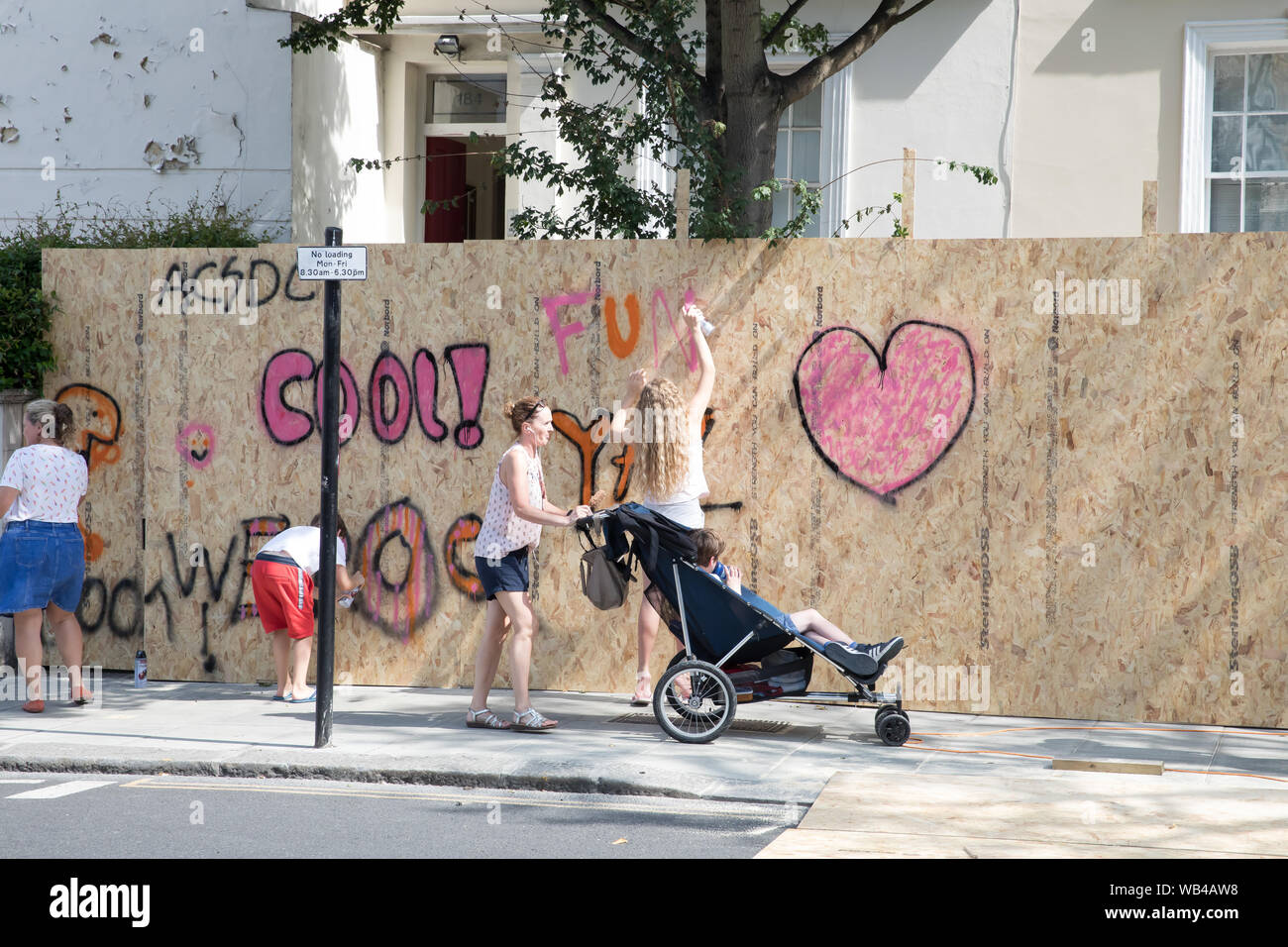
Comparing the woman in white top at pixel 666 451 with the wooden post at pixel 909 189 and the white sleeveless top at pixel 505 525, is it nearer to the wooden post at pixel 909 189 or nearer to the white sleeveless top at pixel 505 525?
the white sleeveless top at pixel 505 525

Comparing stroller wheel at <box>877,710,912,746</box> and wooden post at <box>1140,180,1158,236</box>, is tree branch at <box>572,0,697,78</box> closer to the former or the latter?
wooden post at <box>1140,180,1158,236</box>

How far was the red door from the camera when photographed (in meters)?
15.3

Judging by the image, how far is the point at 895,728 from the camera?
7523 millimetres

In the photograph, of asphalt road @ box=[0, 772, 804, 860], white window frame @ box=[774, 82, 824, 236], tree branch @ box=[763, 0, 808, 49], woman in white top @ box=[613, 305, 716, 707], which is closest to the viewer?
asphalt road @ box=[0, 772, 804, 860]

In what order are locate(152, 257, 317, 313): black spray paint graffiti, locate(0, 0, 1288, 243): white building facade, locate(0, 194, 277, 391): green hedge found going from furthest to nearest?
1. locate(0, 0, 1288, 243): white building facade
2. locate(0, 194, 277, 391): green hedge
3. locate(152, 257, 317, 313): black spray paint graffiti

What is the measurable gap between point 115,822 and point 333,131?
927cm

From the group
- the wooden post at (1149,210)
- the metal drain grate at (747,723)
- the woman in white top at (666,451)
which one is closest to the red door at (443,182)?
the woman in white top at (666,451)

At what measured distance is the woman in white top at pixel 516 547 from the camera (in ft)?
25.4

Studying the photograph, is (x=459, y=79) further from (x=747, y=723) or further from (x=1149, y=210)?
(x=747, y=723)

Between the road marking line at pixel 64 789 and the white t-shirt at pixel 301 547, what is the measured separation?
81.7 inches

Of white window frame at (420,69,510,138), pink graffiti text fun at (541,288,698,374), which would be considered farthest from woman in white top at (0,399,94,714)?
white window frame at (420,69,510,138)

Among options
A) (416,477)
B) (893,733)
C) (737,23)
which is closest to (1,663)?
(416,477)

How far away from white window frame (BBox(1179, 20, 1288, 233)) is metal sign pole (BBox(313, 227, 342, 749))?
8212 mm

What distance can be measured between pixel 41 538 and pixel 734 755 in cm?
445
